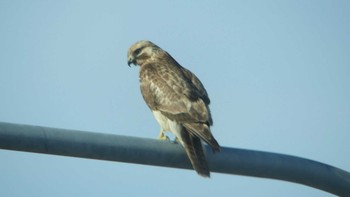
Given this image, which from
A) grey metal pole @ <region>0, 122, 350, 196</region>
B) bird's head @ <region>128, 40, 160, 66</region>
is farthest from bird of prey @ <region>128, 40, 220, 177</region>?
grey metal pole @ <region>0, 122, 350, 196</region>

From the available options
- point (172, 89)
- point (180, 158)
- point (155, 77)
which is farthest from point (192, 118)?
point (180, 158)

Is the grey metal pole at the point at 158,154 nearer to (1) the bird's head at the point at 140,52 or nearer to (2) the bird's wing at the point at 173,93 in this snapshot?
(2) the bird's wing at the point at 173,93

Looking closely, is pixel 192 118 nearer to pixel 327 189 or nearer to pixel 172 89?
pixel 172 89

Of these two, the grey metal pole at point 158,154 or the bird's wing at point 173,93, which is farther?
the bird's wing at point 173,93

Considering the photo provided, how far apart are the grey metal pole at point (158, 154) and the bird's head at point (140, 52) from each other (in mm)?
5654

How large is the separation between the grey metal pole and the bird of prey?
95 cm

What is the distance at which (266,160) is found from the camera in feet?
17.2

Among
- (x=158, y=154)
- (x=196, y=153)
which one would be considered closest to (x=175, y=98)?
(x=196, y=153)

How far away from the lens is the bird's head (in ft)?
37.3

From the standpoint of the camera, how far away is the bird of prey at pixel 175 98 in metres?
7.36

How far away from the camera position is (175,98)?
358 inches

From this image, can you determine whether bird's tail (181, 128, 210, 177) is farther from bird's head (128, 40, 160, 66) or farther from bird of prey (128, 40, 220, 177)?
bird's head (128, 40, 160, 66)

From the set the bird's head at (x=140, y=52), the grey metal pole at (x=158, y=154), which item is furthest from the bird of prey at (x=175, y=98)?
the grey metal pole at (x=158, y=154)

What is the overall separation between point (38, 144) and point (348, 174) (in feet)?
7.66
